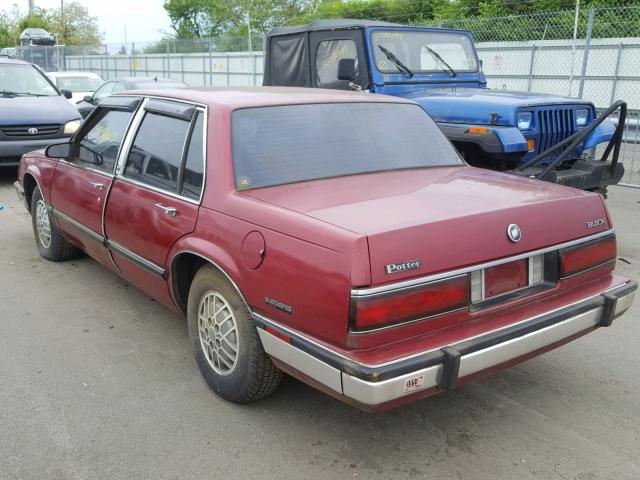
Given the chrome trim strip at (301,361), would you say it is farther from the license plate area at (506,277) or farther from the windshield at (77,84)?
the windshield at (77,84)

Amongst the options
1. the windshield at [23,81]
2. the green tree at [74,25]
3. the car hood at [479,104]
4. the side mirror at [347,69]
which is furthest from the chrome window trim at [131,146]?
the green tree at [74,25]

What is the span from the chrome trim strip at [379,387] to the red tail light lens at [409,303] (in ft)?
0.70

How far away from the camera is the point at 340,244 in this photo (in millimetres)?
2559

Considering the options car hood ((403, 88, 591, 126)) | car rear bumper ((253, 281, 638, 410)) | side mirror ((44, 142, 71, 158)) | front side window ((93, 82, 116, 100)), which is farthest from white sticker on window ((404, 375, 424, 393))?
front side window ((93, 82, 116, 100))

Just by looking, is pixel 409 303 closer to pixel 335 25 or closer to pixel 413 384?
pixel 413 384

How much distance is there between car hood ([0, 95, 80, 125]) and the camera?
9258 millimetres

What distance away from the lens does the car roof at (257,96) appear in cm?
361

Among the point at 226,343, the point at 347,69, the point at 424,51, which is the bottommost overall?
the point at 226,343

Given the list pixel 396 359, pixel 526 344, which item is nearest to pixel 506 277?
pixel 526 344

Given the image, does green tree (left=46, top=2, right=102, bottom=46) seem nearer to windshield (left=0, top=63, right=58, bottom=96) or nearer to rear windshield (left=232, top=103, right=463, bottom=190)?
windshield (left=0, top=63, right=58, bottom=96)

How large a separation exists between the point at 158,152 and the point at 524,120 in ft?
11.7

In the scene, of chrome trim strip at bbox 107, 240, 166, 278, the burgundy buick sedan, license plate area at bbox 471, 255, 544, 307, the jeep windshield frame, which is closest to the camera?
the burgundy buick sedan

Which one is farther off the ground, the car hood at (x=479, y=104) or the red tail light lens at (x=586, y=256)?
the car hood at (x=479, y=104)

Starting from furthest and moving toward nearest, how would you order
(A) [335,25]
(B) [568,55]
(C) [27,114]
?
1. (B) [568,55]
2. (C) [27,114]
3. (A) [335,25]
